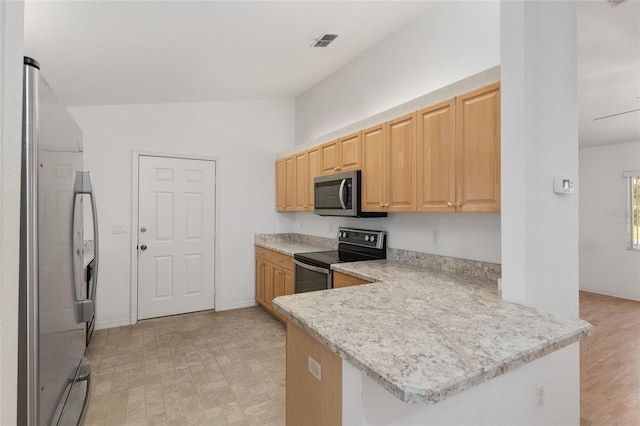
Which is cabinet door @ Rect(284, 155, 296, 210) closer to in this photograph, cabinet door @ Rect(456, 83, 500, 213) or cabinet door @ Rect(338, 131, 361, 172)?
cabinet door @ Rect(338, 131, 361, 172)

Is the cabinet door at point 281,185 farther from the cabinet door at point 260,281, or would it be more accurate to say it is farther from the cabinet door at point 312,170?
the cabinet door at point 260,281

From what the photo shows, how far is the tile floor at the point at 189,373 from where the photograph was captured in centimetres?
222

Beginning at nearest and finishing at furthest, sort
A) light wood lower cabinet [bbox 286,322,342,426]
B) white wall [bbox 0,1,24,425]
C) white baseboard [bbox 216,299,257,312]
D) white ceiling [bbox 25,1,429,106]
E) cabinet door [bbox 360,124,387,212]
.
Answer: white wall [bbox 0,1,24,425], light wood lower cabinet [bbox 286,322,342,426], white ceiling [bbox 25,1,429,106], cabinet door [bbox 360,124,387,212], white baseboard [bbox 216,299,257,312]

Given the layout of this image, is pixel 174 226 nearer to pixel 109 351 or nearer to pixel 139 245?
pixel 139 245

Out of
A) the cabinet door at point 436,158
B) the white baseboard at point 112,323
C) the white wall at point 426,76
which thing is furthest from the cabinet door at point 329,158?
the white baseboard at point 112,323

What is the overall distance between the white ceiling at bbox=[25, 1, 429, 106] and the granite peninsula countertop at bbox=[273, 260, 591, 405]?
6.61 feet

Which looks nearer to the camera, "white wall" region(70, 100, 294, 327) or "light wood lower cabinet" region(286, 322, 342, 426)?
"light wood lower cabinet" region(286, 322, 342, 426)

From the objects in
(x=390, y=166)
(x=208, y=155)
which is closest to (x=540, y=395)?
(x=390, y=166)

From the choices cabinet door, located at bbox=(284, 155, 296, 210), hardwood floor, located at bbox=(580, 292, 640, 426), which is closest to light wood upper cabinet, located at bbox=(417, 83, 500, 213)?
hardwood floor, located at bbox=(580, 292, 640, 426)

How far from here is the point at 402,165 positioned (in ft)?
8.62

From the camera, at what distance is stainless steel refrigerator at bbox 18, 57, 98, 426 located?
95 centimetres

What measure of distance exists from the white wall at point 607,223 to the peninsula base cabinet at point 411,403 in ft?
17.1

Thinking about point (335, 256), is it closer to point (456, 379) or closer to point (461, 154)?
point (461, 154)

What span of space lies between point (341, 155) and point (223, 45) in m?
1.44
